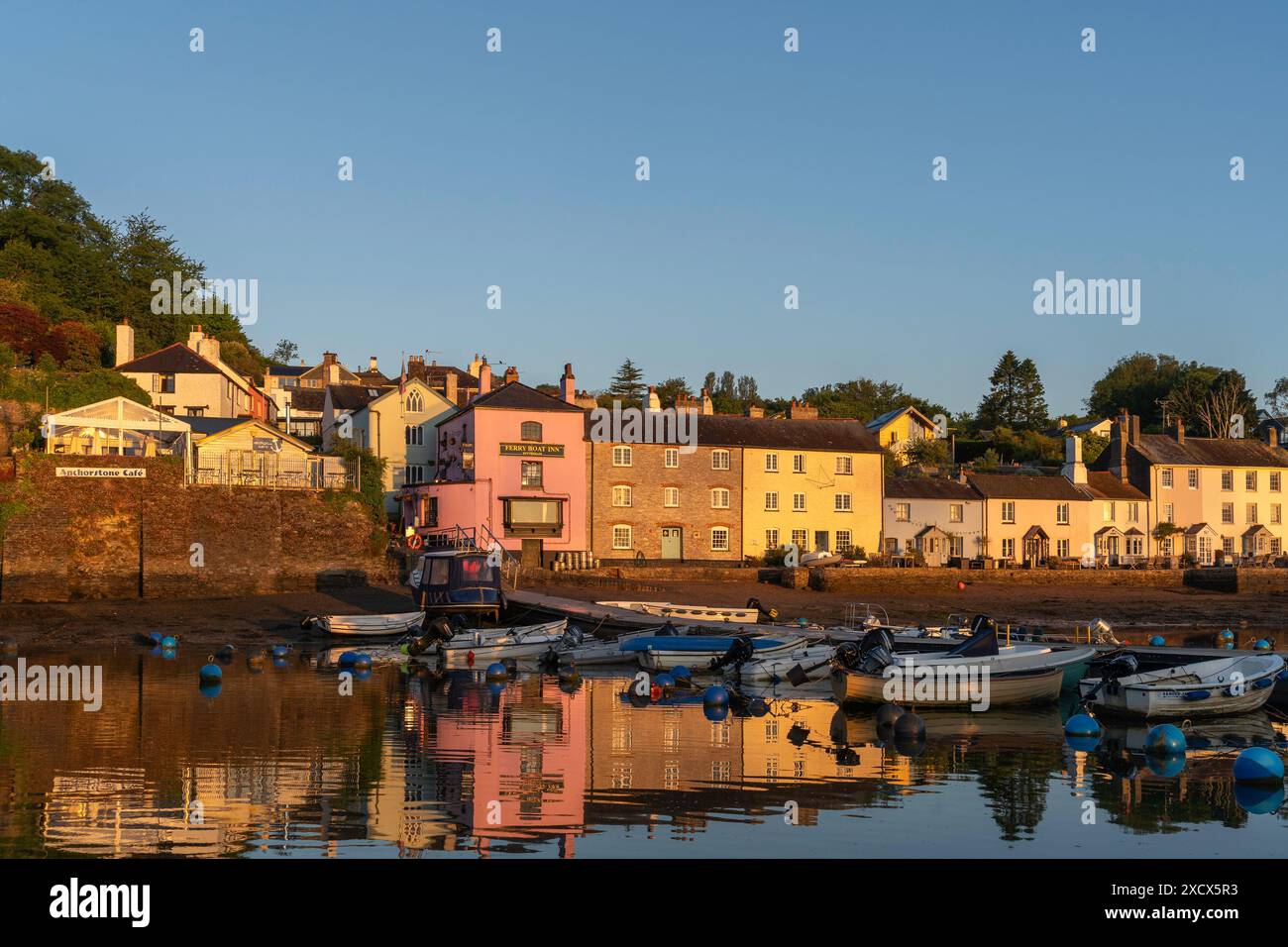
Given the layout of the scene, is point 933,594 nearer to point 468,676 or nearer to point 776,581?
point 776,581

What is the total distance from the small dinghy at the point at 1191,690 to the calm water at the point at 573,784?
0.56 m

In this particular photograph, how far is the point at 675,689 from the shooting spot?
33.6 metres

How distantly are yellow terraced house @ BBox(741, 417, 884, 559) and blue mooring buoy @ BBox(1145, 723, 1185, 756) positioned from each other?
45151 millimetres

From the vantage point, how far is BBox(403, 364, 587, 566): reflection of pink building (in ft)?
208

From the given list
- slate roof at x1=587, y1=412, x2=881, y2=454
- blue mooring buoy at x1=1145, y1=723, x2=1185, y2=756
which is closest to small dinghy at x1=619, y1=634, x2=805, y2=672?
blue mooring buoy at x1=1145, y1=723, x2=1185, y2=756

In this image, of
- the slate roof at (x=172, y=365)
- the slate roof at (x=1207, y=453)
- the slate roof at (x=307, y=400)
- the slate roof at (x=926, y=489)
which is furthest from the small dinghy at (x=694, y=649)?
the slate roof at (x=307, y=400)

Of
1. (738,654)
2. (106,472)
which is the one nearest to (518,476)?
(106,472)

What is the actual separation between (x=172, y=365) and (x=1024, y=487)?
169 ft

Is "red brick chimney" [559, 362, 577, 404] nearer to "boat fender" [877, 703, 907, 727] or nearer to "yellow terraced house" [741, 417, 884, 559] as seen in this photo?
"yellow terraced house" [741, 417, 884, 559]

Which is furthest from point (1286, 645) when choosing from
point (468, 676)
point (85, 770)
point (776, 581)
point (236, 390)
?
point (236, 390)

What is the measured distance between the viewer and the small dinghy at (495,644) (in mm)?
37781

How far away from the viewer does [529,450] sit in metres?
64.0

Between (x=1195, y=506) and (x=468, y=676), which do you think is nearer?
(x=468, y=676)
